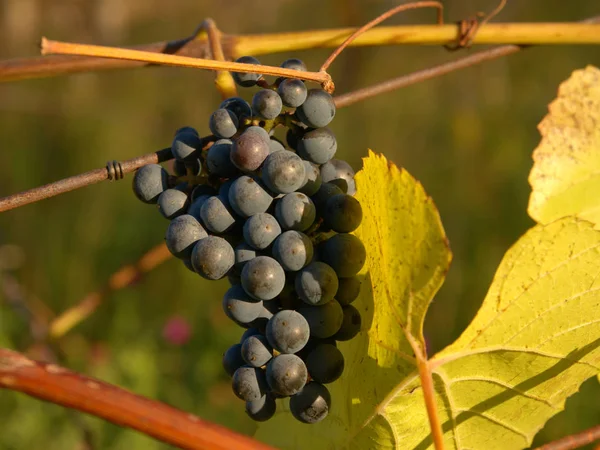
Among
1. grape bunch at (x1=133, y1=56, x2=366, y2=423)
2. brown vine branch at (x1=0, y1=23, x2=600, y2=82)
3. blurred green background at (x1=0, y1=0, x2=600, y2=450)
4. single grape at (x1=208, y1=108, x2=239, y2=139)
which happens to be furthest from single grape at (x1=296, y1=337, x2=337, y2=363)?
blurred green background at (x1=0, y1=0, x2=600, y2=450)

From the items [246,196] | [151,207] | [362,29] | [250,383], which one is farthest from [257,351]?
[151,207]

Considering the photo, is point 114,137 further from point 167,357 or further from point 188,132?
point 188,132

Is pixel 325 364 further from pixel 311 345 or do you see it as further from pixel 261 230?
pixel 261 230

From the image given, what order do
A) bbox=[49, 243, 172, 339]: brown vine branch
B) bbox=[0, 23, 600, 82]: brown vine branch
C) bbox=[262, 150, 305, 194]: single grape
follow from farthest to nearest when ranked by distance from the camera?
1. bbox=[49, 243, 172, 339]: brown vine branch
2. bbox=[0, 23, 600, 82]: brown vine branch
3. bbox=[262, 150, 305, 194]: single grape

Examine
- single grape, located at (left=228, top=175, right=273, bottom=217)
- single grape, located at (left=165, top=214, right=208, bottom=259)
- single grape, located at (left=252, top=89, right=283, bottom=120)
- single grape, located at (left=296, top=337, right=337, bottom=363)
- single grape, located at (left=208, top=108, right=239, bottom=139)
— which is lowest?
single grape, located at (left=296, top=337, right=337, bottom=363)

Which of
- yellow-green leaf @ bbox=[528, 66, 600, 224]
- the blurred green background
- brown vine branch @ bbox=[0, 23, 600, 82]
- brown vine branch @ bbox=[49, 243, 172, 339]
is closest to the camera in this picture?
yellow-green leaf @ bbox=[528, 66, 600, 224]

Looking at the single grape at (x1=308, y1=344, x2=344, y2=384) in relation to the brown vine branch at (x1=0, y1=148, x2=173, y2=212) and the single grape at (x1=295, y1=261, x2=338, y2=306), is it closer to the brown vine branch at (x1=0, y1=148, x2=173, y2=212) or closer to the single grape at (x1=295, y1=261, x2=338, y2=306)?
the single grape at (x1=295, y1=261, x2=338, y2=306)

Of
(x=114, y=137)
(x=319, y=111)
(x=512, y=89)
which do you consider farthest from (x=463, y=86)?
(x=319, y=111)
